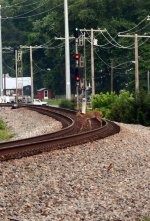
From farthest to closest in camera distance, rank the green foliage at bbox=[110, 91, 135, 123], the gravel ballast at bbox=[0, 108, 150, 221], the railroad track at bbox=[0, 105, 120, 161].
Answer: the green foliage at bbox=[110, 91, 135, 123] → the railroad track at bbox=[0, 105, 120, 161] → the gravel ballast at bbox=[0, 108, 150, 221]

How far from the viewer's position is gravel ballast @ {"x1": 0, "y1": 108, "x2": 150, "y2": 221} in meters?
12.2

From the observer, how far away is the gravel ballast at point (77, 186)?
1217cm

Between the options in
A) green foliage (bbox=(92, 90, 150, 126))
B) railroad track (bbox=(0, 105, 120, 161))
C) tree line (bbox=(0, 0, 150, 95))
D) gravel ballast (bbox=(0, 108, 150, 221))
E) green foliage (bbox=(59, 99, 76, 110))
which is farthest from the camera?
tree line (bbox=(0, 0, 150, 95))

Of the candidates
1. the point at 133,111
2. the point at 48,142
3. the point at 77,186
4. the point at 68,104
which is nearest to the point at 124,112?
the point at 133,111

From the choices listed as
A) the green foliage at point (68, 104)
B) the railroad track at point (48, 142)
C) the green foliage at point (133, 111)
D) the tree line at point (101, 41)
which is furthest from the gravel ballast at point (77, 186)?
the tree line at point (101, 41)

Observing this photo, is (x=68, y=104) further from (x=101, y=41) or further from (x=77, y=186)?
(x=77, y=186)

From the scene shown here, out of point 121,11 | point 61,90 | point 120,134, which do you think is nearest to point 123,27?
point 121,11

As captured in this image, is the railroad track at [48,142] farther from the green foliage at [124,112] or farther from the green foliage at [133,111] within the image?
the green foliage at [124,112]

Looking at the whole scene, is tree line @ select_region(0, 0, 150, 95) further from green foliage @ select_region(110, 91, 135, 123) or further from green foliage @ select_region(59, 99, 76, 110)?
green foliage @ select_region(110, 91, 135, 123)

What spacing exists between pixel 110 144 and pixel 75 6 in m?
78.4

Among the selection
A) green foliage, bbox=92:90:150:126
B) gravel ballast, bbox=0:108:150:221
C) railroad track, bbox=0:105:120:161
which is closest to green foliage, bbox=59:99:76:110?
green foliage, bbox=92:90:150:126

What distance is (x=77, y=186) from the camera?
14.6m

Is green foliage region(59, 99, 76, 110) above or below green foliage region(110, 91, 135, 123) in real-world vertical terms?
below

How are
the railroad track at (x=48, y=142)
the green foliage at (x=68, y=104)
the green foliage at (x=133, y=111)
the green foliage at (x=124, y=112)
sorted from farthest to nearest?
the green foliage at (x=68, y=104)
the green foliage at (x=124, y=112)
the green foliage at (x=133, y=111)
the railroad track at (x=48, y=142)
